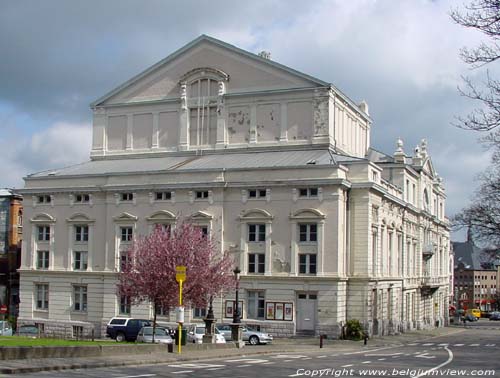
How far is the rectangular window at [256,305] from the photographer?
59.0 meters

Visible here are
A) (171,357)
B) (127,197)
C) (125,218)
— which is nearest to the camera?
(171,357)

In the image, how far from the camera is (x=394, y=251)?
69.5 meters

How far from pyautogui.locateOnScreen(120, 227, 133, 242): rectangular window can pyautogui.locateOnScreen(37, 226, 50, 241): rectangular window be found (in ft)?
23.3

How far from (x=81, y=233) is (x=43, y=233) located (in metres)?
3.62

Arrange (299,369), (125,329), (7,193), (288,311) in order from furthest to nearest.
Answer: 1. (7,193)
2. (288,311)
3. (125,329)
4. (299,369)

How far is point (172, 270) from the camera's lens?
5159 centimetres

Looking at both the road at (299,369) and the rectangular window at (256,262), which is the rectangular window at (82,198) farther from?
the road at (299,369)

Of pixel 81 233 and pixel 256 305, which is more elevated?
pixel 81 233

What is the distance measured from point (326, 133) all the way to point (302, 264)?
11356 millimetres

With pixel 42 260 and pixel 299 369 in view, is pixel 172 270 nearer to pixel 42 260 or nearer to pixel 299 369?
pixel 42 260

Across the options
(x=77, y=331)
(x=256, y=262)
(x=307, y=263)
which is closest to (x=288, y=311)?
(x=307, y=263)

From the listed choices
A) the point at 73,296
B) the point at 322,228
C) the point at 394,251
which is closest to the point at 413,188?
the point at 394,251

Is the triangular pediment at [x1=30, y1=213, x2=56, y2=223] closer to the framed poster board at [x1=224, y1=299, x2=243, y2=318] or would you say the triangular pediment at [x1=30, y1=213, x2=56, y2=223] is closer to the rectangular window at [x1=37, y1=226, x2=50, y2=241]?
the rectangular window at [x1=37, y1=226, x2=50, y2=241]

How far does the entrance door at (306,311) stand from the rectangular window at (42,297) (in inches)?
834
